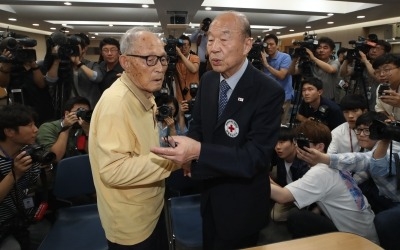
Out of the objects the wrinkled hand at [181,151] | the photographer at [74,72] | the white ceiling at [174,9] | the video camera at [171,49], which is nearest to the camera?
the wrinkled hand at [181,151]

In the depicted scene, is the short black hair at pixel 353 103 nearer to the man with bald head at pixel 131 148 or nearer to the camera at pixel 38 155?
the man with bald head at pixel 131 148

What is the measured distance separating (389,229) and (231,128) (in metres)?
1.02

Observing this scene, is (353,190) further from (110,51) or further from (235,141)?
(110,51)

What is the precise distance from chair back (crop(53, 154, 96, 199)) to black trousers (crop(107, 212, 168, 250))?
0.68 m

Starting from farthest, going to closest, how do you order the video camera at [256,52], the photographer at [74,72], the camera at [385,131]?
the video camera at [256,52]
the photographer at [74,72]
the camera at [385,131]

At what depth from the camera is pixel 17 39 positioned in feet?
7.91

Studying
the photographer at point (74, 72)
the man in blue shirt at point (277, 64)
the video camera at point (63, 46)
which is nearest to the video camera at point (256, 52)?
the man in blue shirt at point (277, 64)

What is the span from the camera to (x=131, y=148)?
3.45 ft

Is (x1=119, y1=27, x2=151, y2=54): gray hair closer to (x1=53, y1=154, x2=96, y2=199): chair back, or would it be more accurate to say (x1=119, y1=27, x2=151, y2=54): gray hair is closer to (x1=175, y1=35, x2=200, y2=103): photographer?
(x1=53, y1=154, x2=96, y2=199): chair back

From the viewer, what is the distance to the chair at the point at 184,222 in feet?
5.44

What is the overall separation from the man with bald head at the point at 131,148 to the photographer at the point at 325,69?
2670 mm

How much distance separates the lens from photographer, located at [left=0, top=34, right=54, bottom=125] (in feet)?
7.79

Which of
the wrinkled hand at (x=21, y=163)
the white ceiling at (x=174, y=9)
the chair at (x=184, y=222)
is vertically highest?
the white ceiling at (x=174, y=9)

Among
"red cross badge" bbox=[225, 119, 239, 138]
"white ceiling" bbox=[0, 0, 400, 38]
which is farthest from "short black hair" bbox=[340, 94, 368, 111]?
"white ceiling" bbox=[0, 0, 400, 38]
